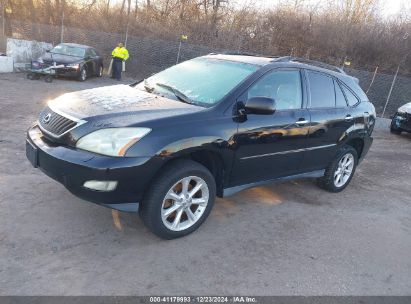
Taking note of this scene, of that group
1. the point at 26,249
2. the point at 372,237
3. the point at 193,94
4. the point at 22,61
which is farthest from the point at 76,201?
the point at 22,61

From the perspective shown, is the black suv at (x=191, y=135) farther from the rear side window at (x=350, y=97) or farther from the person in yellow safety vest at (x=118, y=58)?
the person in yellow safety vest at (x=118, y=58)

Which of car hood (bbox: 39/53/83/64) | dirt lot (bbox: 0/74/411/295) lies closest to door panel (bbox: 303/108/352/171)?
dirt lot (bbox: 0/74/411/295)

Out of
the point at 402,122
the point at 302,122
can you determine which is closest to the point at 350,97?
the point at 302,122

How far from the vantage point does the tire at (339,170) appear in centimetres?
550

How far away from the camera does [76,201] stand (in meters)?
4.23

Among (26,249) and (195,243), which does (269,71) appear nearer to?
(195,243)

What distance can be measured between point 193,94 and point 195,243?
5.15 ft

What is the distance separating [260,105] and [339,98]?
2.02m

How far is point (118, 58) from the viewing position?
1656 cm

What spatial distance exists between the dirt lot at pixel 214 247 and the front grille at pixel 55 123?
0.89m

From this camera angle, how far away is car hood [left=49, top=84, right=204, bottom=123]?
3.51 m

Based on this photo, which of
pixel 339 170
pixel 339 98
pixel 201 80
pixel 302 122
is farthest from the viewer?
pixel 339 170

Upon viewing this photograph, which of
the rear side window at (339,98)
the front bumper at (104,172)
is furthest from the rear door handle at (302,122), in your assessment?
the front bumper at (104,172)

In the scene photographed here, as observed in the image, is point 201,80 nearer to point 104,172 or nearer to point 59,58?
point 104,172
